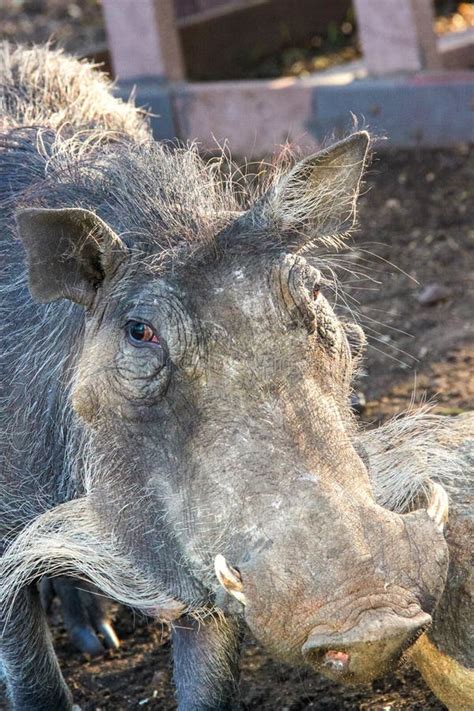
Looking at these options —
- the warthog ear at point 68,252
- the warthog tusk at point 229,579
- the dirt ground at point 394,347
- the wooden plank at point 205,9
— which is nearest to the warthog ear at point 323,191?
the dirt ground at point 394,347

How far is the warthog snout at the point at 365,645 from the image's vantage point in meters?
2.46

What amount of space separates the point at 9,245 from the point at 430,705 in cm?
178

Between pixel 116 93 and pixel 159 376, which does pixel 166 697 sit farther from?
pixel 116 93

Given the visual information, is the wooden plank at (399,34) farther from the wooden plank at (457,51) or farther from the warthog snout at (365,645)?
the warthog snout at (365,645)

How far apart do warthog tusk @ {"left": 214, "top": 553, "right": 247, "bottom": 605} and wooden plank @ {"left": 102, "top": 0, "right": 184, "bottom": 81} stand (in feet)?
19.9

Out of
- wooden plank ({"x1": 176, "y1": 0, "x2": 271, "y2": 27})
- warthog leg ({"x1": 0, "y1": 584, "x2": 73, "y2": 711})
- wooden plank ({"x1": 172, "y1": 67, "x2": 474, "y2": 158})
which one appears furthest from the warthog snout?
wooden plank ({"x1": 176, "y1": 0, "x2": 271, "y2": 27})

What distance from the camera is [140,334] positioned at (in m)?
3.09

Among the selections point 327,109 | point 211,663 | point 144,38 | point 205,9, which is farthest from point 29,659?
point 205,9

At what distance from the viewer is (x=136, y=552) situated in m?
3.23

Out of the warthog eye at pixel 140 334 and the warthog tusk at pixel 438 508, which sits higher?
the warthog eye at pixel 140 334

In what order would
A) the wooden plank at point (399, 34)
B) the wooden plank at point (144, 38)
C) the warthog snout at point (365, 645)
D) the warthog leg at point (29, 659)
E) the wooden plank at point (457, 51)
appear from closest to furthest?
the warthog snout at point (365, 645) → the warthog leg at point (29, 659) → the wooden plank at point (399, 34) → the wooden plank at point (457, 51) → the wooden plank at point (144, 38)

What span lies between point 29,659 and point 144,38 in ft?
18.0

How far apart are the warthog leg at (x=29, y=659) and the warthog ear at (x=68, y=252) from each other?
3.31 ft

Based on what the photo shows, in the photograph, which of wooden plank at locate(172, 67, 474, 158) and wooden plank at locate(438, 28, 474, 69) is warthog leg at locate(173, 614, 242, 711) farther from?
wooden plank at locate(438, 28, 474, 69)
